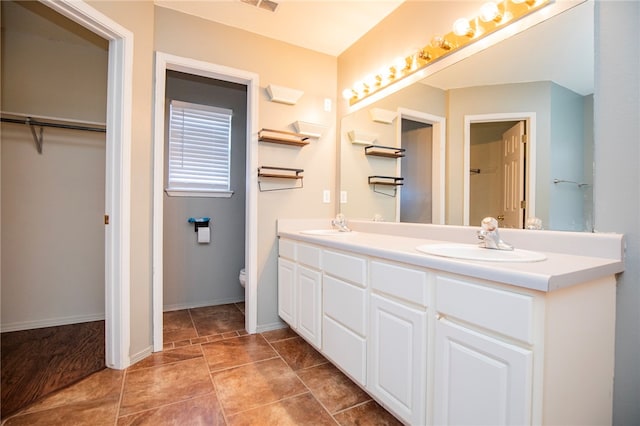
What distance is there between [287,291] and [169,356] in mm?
892

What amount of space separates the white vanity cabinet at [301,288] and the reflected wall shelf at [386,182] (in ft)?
2.40

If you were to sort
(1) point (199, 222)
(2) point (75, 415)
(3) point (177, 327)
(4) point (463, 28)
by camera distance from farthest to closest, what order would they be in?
(1) point (199, 222) → (3) point (177, 327) → (4) point (463, 28) → (2) point (75, 415)

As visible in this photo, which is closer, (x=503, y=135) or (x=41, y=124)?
(x=503, y=135)

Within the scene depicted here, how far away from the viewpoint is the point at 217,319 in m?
2.70

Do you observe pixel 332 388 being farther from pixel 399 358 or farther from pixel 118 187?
pixel 118 187

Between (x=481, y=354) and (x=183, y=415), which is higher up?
(x=481, y=354)

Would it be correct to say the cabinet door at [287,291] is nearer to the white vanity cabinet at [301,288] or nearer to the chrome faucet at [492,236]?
the white vanity cabinet at [301,288]

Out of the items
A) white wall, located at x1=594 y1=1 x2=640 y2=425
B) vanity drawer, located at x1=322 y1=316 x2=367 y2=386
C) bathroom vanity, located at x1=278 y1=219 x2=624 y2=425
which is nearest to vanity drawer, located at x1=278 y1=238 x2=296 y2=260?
vanity drawer, located at x1=322 y1=316 x2=367 y2=386

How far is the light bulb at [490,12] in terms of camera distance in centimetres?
143

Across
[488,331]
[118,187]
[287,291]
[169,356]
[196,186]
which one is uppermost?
[196,186]

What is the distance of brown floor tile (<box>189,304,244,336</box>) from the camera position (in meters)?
2.48

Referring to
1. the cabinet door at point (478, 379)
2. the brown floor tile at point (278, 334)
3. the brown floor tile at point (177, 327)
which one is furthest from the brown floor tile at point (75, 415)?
the cabinet door at point (478, 379)

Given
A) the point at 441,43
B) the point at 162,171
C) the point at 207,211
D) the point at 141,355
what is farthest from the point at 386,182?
the point at 141,355

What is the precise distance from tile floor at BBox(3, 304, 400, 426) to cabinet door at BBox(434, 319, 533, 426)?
53 cm
